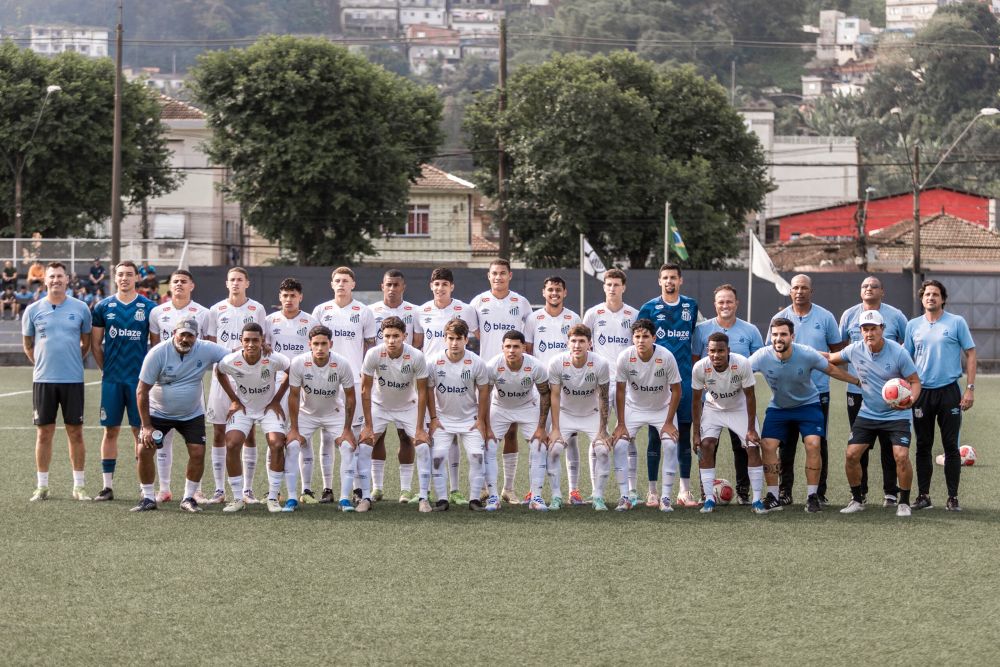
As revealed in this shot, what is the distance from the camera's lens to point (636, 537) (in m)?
10.0

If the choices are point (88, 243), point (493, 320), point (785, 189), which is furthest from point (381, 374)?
point (785, 189)

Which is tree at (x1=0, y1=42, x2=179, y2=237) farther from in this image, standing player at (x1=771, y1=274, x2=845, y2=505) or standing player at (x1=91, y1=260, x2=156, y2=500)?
standing player at (x1=771, y1=274, x2=845, y2=505)

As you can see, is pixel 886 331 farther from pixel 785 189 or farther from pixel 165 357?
pixel 785 189

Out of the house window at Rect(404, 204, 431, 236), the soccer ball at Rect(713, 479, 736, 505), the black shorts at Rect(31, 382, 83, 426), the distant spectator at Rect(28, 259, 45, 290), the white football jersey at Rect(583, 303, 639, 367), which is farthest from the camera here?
the house window at Rect(404, 204, 431, 236)

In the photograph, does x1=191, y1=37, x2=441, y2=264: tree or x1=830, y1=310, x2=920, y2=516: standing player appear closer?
x1=830, y1=310, x2=920, y2=516: standing player

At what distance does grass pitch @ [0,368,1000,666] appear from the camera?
7008 millimetres

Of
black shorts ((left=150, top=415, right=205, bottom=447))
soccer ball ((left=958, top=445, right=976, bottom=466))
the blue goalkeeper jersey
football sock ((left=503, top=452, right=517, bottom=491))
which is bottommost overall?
soccer ball ((left=958, top=445, right=976, bottom=466))

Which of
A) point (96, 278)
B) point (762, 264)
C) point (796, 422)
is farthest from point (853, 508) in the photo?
point (96, 278)

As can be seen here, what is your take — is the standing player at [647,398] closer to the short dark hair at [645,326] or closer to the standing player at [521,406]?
the short dark hair at [645,326]

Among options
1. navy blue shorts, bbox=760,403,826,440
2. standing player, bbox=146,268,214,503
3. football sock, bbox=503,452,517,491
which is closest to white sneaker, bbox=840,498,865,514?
navy blue shorts, bbox=760,403,826,440

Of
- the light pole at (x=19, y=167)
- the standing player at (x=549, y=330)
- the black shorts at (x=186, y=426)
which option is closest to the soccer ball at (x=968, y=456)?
the standing player at (x=549, y=330)

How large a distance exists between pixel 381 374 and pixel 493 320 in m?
1.44

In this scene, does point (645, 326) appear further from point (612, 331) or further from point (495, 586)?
point (495, 586)

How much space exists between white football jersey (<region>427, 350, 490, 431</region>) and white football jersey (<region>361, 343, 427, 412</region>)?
12 centimetres
